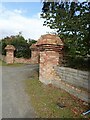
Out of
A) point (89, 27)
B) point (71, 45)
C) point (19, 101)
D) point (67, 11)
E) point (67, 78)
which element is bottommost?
point (19, 101)

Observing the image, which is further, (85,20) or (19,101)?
(85,20)

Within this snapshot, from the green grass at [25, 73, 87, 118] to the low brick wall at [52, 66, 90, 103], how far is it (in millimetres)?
215

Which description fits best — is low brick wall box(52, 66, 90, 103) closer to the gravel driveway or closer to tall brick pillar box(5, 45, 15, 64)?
Answer: the gravel driveway

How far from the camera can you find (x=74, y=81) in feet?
30.7

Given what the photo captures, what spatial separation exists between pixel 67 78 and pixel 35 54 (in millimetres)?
16144

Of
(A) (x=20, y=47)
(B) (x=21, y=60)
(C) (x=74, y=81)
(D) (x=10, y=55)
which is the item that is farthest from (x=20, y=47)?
(C) (x=74, y=81)

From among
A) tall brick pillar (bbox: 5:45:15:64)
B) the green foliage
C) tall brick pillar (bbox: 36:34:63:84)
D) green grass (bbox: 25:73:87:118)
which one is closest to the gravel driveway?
green grass (bbox: 25:73:87:118)

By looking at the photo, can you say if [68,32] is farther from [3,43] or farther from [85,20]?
[3,43]

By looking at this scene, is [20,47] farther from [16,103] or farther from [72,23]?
[16,103]

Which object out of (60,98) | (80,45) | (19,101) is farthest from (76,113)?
(80,45)

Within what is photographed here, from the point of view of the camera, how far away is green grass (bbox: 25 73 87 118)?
714 centimetres

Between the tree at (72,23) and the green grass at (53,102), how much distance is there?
6.26ft

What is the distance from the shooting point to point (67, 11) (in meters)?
11.0

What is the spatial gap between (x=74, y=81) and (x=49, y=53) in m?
2.69
